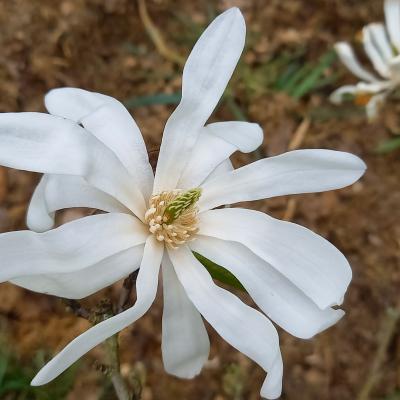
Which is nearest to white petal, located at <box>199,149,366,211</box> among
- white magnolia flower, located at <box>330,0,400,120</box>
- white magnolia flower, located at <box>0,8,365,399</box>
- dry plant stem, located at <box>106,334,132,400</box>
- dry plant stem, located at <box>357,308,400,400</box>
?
white magnolia flower, located at <box>0,8,365,399</box>

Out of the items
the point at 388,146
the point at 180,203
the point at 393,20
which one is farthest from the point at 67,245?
the point at 388,146

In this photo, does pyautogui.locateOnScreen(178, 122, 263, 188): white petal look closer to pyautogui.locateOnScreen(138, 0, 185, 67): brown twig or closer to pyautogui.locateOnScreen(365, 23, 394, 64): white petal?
pyautogui.locateOnScreen(365, 23, 394, 64): white petal

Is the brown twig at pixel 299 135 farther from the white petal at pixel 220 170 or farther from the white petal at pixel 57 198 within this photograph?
the white petal at pixel 57 198

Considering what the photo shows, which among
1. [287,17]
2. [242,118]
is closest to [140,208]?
[242,118]

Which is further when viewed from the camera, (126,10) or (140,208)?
(126,10)

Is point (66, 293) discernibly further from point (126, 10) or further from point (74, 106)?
point (126, 10)

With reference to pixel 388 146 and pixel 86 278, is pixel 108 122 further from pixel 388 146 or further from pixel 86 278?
pixel 388 146
